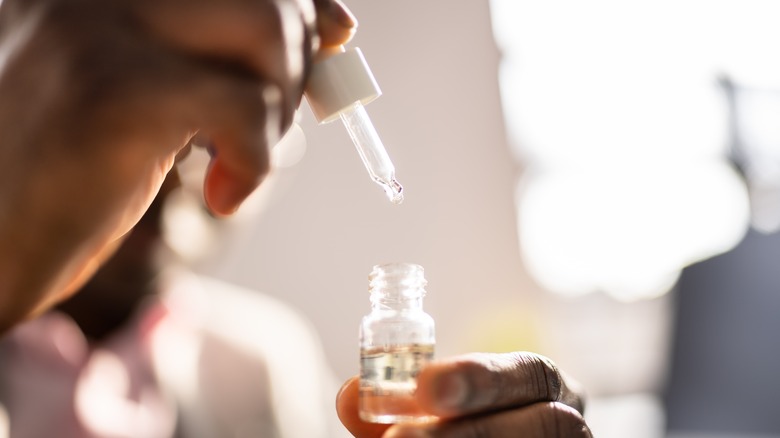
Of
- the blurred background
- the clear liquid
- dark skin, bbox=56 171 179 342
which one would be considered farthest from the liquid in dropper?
the blurred background

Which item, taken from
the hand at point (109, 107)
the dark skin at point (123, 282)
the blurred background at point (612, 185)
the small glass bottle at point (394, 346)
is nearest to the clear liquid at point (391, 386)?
the small glass bottle at point (394, 346)

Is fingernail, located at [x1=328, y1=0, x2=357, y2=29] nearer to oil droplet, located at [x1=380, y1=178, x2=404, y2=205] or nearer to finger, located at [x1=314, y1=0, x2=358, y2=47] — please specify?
finger, located at [x1=314, y1=0, x2=358, y2=47]

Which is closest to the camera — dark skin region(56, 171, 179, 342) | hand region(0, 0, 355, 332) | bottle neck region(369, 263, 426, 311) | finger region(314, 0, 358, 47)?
hand region(0, 0, 355, 332)

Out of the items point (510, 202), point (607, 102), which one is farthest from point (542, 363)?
point (607, 102)

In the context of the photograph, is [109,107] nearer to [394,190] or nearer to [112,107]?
[112,107]

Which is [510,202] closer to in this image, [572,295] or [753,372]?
[572,295]

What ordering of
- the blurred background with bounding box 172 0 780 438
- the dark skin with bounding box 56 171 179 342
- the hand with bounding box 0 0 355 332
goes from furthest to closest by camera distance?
the blurred background with bounding box 172 0 780 438 < the dark skin with bounding box 56 171 179 342 < the hand with bounding box 0 0 355 332

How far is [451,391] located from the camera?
537 mm

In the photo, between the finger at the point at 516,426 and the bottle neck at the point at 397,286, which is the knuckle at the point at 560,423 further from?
the bottle neck at the point at 397,286

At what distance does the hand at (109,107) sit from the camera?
1.18 ft

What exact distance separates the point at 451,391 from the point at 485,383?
0.05 metres

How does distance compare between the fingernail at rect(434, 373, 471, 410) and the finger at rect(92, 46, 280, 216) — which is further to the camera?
the fingernail at rect(434, 373, 471, 410)

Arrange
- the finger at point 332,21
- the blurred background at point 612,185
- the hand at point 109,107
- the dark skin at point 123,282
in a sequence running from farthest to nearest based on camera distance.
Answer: the blurred background at point 612,185, the dark skin at point 123,282, the finger at point 332,21, the hand at point 109,107

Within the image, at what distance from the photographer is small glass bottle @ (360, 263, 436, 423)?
0.56 metres
